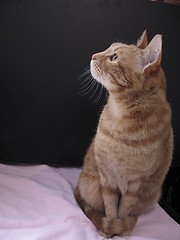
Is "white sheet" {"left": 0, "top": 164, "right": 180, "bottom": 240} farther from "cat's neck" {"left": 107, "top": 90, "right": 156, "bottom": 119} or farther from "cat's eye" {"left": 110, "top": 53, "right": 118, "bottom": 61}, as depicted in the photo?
"cat's eye" {"left": 110, "top": 53, "right": 118, "bottom": 61}

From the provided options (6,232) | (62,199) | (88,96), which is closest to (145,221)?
(62,199)

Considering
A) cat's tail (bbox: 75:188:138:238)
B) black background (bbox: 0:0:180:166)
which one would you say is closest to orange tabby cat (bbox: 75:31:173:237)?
cat's tail (bbox: 75:188:138:238)

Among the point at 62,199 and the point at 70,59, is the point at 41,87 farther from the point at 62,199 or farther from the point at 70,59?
the point at 62,199

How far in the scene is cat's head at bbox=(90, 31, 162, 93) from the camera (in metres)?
0.99

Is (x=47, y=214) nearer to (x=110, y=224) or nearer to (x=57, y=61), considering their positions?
(x=110, y=224)

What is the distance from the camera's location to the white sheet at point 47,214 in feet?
3.47

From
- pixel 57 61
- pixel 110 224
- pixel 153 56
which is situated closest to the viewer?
pixel 153 56

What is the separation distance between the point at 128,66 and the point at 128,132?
265mm

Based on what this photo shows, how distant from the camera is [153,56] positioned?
993mm

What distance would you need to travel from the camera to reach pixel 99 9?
144 cm

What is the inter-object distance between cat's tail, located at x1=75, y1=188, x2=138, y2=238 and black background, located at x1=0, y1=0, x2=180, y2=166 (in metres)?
0.53

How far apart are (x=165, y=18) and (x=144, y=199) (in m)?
1.02

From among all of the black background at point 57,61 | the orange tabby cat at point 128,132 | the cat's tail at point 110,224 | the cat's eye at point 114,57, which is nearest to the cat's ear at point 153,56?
the orange tabby cat at point 128,132

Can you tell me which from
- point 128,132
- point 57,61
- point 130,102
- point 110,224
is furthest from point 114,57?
point 110,224
